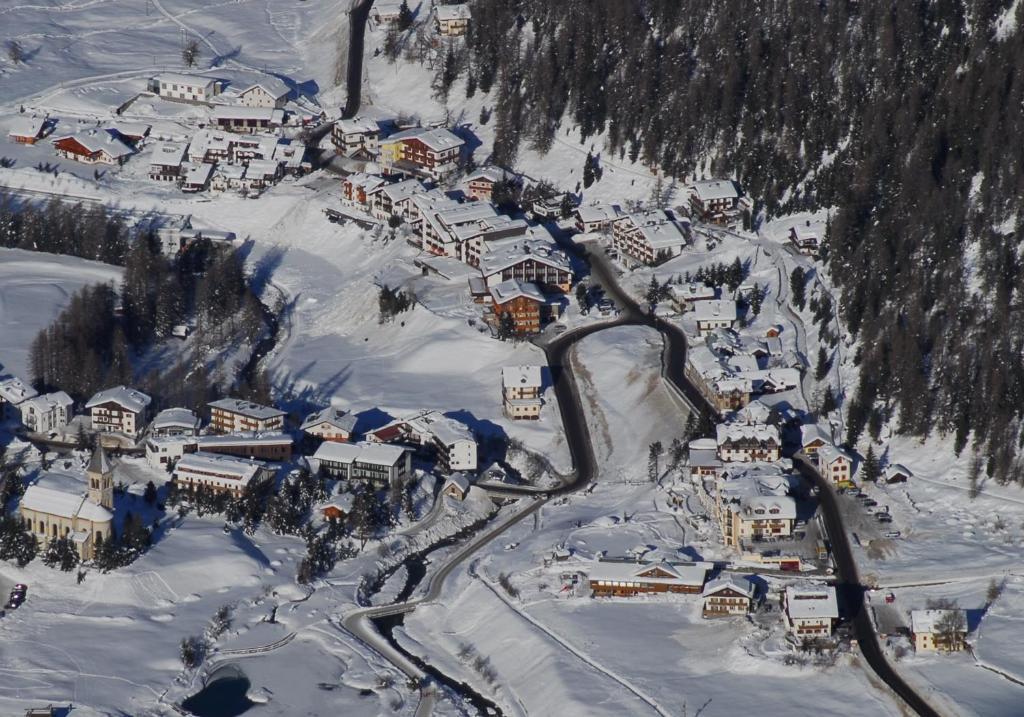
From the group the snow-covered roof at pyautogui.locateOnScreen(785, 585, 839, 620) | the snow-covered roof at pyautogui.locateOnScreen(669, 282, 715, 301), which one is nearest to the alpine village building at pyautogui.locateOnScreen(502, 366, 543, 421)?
the snow-covered roof at pyautogui.locateOnScreen(669, 282, 715, 301)

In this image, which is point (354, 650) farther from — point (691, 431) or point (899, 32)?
point (899, 32)

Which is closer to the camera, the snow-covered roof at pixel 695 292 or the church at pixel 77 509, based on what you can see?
the church at pixel 77 509

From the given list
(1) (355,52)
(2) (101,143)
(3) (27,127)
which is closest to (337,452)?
(2) (101,143)

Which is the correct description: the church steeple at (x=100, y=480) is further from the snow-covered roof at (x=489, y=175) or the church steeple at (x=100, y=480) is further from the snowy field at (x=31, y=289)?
the snow-covered roof at (x=489, y=175)

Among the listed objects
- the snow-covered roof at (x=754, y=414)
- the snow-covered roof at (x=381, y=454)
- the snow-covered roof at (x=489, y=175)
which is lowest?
the snow-covered roof at (x=381, y=454)

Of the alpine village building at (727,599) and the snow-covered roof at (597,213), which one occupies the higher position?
the snow-covered roof at (597,213)

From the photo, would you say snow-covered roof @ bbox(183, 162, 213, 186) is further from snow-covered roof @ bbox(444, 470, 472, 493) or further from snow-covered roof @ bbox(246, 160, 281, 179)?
snow-covered roof @ bbox(444, 470, 472, 493)

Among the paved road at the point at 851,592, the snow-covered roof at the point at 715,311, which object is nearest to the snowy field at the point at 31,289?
the snow-covered roof at the point at 715,311

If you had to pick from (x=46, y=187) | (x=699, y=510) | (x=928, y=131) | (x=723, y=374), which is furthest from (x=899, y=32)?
(x=46, y=187)
